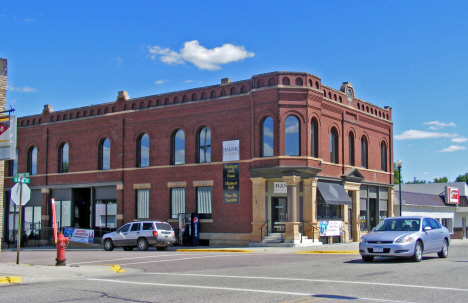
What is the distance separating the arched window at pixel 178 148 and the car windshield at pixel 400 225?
18.2 m

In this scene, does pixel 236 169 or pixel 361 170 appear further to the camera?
pixel 361 170

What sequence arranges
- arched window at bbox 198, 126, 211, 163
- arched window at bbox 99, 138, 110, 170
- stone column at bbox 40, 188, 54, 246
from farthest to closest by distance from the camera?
1. stone column at bbox 40, 188, 54, 246
2. arched window at bbox 99, 138, 110, 170
3. arched window at bbox 198, 126, 211, 163

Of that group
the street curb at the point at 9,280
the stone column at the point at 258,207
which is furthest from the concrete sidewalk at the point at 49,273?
the stone column at the point at 258,207

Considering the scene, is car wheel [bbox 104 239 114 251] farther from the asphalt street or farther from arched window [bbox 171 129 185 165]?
the asphalt street

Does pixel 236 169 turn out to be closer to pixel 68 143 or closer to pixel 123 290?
pixel 68 143

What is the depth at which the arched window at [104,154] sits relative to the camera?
36.8 meters

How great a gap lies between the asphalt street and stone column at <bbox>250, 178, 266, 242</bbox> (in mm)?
12607

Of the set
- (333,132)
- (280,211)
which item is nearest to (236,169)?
(280,211)

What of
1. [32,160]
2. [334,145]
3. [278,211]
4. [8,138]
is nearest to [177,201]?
[278,211]

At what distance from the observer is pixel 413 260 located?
16219mm

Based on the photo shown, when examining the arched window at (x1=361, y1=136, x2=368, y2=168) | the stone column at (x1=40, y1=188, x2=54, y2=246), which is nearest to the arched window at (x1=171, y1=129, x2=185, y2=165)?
the stone column at (x1=40, y1=188, x2=54, y2=246)

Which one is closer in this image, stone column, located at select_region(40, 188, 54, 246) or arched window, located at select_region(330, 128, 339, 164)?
arched window, located at select_region(330, 128, 339, 164)

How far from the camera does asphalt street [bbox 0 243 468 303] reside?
9.89 meters

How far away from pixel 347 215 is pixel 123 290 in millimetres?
23823
